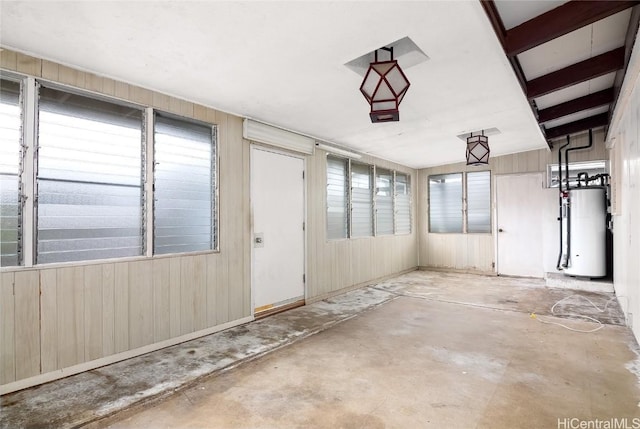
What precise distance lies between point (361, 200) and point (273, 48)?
13.0 feet

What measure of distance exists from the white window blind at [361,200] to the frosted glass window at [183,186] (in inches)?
112

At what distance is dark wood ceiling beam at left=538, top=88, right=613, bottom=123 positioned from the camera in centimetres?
452

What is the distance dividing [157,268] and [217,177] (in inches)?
45.8

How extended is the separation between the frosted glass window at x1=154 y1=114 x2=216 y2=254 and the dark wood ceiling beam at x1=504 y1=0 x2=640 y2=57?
306 centimetres

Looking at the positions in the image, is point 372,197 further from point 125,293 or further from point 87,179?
point 87,179

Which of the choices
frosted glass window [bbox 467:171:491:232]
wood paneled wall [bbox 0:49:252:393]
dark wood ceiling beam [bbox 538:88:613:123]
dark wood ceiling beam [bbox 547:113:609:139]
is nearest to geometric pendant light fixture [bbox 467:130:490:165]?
dark wood ceiling beam [bbox 538:88:613:123]

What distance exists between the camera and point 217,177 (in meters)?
3.78

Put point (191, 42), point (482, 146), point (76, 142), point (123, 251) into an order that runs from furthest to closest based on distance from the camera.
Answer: point (482, 146)
point (123, 251)
point (76, 142)
point (191, 42)

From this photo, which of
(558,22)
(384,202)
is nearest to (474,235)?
(384,202)

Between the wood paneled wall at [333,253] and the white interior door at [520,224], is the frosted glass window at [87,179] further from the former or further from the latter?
the white interior door at [520,224]

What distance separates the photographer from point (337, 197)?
223 inches

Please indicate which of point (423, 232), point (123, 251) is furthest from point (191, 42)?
point (423, 232)

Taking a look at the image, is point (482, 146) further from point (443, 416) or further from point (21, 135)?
point (21, 135)

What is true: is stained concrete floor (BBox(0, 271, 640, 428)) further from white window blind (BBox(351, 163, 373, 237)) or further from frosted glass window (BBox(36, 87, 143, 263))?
white window blind (BBox(351, 163, 373, 237))
